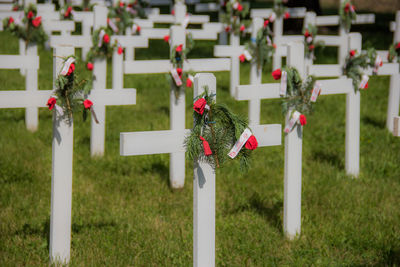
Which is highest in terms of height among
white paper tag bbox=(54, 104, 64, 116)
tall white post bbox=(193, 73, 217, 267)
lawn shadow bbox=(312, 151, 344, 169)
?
white paper tag bbox=(54, 104, 64, 116)

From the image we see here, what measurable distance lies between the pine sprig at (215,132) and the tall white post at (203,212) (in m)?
0.06

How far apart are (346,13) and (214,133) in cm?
599

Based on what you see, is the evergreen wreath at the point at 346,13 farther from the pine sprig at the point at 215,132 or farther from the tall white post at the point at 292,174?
the pine sprig at the point at 215,132

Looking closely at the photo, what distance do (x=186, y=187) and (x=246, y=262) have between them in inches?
58.7

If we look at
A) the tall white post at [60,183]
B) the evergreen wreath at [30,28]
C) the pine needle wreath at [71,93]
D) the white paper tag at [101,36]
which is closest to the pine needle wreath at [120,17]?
the evergreen wreath at [30,28]

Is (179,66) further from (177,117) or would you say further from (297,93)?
(297,93)

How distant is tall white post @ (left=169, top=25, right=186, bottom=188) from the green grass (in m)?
0.13

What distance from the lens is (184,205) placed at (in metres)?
4.70

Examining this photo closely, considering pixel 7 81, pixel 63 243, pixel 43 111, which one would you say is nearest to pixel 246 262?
pixel 63 243

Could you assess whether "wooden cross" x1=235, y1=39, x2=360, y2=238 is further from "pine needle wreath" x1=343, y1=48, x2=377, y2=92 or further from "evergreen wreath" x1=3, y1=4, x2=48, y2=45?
"evergreen wreath" x1=3, y1=4, x2=48, y2=45

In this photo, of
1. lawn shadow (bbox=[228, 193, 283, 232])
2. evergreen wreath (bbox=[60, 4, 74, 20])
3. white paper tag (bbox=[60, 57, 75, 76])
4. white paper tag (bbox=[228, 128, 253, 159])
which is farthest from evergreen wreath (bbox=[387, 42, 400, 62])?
evergreen wreath (bbox=[60, 4, 74, 20])

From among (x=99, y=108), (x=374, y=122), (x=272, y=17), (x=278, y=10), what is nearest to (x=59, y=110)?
(x=99, y=108)

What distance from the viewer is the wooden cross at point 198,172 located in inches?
117

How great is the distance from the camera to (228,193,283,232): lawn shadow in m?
4.42
